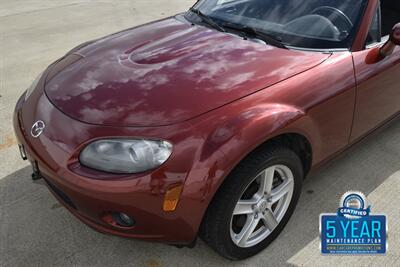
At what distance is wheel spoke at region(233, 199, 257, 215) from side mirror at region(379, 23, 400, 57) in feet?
4.09

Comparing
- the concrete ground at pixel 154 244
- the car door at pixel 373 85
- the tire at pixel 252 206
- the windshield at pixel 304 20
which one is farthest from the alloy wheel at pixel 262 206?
the windshield at pixel 304 20

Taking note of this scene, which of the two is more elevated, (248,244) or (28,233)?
(248,244)

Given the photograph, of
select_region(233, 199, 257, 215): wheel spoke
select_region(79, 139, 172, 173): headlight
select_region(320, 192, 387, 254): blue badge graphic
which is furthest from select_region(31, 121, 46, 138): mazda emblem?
select_region(320, 192, 387, 254): blue badge graphic

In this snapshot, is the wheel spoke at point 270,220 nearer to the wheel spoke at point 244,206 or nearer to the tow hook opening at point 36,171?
the wheel spoke at point 244,206

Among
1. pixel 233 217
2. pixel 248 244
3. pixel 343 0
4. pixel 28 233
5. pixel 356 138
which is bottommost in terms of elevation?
pixel 28 233

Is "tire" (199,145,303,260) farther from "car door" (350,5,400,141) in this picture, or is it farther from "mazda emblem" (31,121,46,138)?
"mazda emblem" (31,121,46,138)

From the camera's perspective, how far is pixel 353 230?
242 cm

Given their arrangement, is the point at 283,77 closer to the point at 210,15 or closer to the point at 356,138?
the point at 356,138

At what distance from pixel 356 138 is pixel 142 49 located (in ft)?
4.99

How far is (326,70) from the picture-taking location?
2.22 m

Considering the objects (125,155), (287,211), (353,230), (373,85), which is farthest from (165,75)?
(353,230)

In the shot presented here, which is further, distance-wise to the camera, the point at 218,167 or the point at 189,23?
the point at 189,23

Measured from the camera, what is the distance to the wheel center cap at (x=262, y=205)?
2150 mm

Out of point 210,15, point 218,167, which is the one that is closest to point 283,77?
point 218,167
